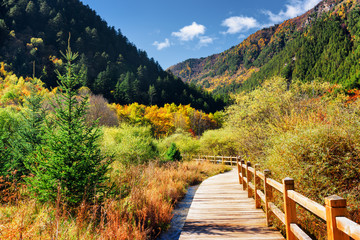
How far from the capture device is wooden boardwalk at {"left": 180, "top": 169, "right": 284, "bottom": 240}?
12.8 feet

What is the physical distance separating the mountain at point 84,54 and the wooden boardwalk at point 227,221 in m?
67.8

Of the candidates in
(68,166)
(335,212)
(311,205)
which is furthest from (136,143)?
(335,212)

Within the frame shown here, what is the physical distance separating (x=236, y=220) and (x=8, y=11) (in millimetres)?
124924

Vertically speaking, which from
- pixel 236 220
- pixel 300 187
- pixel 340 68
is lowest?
pixel 236 220

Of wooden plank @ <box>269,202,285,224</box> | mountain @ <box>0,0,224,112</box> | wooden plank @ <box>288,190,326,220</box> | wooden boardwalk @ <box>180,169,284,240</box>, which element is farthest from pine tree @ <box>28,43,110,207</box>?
mountain @ <box>0,0,224,112</box>

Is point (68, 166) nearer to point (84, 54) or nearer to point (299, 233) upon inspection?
point (299, 233)

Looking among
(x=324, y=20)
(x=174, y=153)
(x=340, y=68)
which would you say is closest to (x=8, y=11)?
(x=174, y=153)

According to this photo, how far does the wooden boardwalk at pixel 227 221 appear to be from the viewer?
12.8ft

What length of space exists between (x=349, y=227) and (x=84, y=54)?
103162 millimetres

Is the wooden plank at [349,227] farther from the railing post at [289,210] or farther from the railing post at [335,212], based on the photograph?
the railing post at [289,210]

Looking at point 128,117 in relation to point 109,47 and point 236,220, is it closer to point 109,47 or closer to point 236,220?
point 236,220

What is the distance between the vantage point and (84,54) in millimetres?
90500

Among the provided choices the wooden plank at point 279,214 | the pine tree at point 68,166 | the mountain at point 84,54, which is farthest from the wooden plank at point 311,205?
the mountain at point 84,54

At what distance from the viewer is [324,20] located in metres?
101
